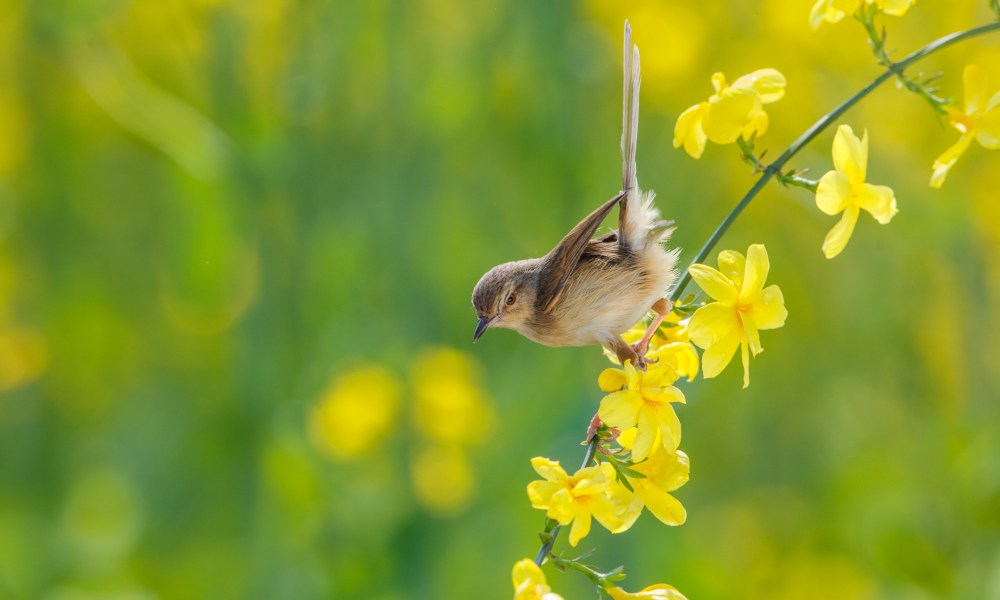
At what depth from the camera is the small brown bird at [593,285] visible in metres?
1.56

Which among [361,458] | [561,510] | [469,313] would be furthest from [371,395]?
[561,510]

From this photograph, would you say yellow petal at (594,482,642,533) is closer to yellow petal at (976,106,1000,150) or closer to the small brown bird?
the small brown bird

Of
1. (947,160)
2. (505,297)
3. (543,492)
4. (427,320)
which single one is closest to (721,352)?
(543,492)

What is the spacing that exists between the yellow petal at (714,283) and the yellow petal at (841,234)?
0.11m

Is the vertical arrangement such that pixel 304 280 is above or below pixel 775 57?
below

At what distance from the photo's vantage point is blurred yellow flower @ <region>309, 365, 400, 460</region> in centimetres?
319

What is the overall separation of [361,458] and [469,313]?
22.0 inches

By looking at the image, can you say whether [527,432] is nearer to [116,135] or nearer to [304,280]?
[304,280]

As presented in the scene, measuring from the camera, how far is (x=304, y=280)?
2.88 m

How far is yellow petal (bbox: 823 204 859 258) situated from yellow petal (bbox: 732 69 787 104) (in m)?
0.15

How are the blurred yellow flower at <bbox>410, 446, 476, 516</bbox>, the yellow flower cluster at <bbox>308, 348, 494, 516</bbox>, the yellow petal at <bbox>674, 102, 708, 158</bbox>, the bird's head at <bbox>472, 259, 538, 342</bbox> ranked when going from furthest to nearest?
the yellow flower cluster at <bbox>308, 348, 494, 516</bbox>
the blurred yellow flower at <bbox>410, 446, 476, 516</bbox>
the bird's head at <bbox>472, 259, 538, 342</bbox>
the yellow petal at <bbox>674, 102, 708, 158</bbox>

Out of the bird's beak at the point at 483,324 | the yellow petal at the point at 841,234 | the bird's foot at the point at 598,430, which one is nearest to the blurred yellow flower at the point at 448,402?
the bird's beak at the point at 483,324

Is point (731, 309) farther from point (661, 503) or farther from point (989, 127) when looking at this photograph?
point (989, 127)

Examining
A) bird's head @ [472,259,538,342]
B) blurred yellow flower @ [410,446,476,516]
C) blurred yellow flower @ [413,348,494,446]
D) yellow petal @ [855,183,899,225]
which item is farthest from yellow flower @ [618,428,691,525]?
blurred yellow flower @ [413,348,494,446]
